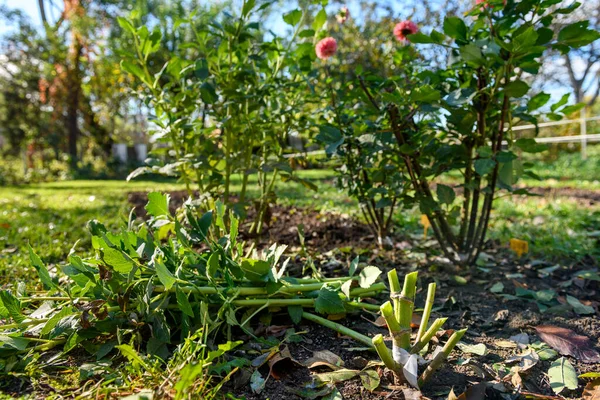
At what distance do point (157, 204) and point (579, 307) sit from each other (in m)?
1.62

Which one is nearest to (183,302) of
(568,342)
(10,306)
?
(10,306)

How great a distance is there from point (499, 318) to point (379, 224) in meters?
0.94

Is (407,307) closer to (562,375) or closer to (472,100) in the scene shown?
(562,375)

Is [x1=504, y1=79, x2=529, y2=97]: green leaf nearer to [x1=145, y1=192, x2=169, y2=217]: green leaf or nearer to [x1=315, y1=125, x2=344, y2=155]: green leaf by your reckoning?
[x1=315, y1=125, x2=344, y2=155]: green leaf

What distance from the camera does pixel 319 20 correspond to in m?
2.12

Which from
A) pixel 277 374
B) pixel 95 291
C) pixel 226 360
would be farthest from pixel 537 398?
pixel 95 291

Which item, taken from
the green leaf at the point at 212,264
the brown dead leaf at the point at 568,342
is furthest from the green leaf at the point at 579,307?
the green leaf at the point at 212,264

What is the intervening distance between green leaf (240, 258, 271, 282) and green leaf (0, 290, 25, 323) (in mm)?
639

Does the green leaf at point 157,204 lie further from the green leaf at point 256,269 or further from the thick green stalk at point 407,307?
the thick green stalk at point 407,307

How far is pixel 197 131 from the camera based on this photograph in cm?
204

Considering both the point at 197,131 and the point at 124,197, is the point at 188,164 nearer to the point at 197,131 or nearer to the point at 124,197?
the point at 197,131

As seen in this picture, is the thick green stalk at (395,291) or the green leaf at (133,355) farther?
the thick green stalk at (395,291)

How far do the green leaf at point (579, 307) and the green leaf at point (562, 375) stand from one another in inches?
18.8

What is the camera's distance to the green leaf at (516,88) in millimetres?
1587
